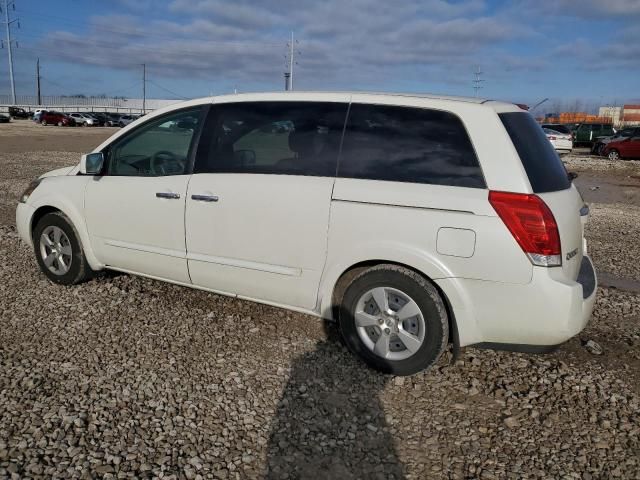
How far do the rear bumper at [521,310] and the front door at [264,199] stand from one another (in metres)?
1.02

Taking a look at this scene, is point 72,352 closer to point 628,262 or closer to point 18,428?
point 18,428

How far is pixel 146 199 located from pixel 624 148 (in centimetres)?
2657

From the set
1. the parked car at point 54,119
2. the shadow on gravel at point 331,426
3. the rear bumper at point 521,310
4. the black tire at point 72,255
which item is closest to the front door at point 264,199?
the shadow on gravel at point 331,426

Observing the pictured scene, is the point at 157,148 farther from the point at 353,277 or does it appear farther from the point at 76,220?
the point at 353,277

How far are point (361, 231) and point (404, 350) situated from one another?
86 centimetres

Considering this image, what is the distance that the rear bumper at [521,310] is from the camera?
324cm

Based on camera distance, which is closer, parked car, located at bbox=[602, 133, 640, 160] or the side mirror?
the side mirror

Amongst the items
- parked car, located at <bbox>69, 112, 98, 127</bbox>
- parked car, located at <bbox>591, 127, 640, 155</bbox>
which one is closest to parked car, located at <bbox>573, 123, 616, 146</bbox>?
parked car, located at <bbox>591, 127, 640, 155</bbox>

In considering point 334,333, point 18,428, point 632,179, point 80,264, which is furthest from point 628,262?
point 632,179

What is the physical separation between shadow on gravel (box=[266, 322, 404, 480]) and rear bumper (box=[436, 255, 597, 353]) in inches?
29.5

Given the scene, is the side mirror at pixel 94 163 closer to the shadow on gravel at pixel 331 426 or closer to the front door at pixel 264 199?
the front door at pixel 264 199

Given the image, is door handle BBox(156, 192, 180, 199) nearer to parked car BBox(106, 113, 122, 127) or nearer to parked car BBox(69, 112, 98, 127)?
parked car BBox(69, 112, 98, 127)

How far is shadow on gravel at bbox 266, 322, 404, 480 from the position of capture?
2820 mm

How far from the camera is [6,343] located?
4086 millimetres
